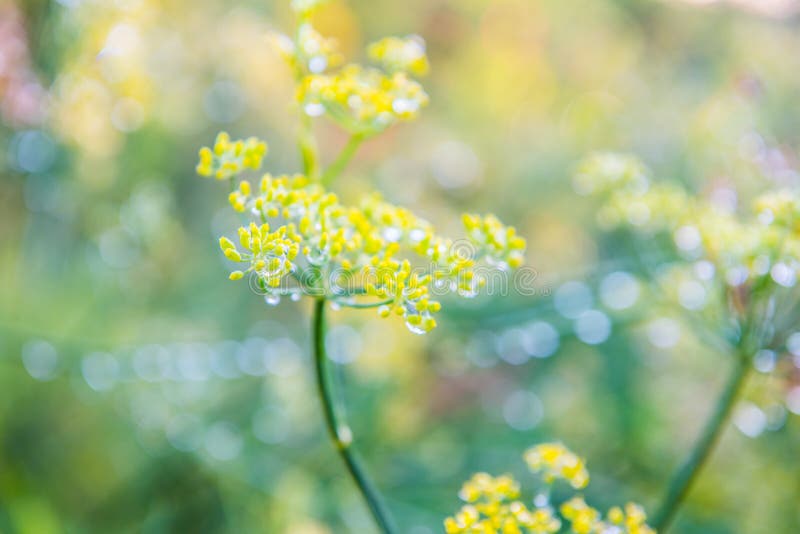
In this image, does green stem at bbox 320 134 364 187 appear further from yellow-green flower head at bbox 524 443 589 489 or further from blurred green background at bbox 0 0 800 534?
blurred green background at bbox 0 0 800 534

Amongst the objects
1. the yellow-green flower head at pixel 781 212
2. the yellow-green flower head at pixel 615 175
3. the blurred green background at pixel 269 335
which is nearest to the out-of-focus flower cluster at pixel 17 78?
the blurred green background at pixel 269 335

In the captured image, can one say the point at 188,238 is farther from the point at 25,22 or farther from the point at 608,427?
the point at 608,427

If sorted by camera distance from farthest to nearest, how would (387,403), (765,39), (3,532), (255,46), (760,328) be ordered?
(765,39)
(255,46)
(387,403)
(3,532)
(760,328)

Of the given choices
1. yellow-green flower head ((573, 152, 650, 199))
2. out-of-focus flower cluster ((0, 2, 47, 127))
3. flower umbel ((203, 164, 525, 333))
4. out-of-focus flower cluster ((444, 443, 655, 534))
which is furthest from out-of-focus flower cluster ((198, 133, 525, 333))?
out-of-focus flower cluster ((0, 2, 47, 127))

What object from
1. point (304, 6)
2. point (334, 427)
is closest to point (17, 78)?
point (304, 6)

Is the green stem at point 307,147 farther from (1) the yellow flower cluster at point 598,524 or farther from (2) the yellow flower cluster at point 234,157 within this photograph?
(1) the yellow flower cluster at point 598,524

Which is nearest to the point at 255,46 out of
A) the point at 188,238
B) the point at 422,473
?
the point at 188,238

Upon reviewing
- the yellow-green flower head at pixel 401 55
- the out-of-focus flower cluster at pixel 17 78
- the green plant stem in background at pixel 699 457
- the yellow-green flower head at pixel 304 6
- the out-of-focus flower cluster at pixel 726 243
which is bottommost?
the out-of-focus flower cluster at pixel 17 78
